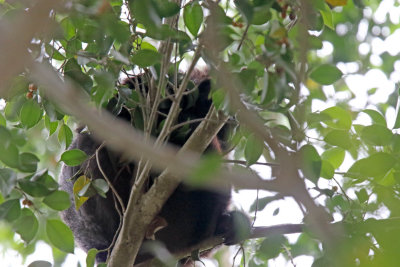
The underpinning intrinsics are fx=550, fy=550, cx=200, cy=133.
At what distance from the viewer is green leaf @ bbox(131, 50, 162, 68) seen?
2.32m

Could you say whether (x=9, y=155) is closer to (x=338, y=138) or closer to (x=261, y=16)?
(x=261, y=16)

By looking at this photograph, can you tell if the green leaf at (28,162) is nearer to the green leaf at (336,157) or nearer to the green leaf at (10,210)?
the green leaf at (10,210)

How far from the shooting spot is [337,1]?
246 centimetres

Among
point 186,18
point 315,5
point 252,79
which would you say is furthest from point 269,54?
point 186,18

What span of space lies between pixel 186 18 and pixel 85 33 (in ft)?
1.46

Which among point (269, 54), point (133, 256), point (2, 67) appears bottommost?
point (133, 256)

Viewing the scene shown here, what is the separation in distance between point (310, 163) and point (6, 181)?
1.16 meters

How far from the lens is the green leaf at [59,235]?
2.24 metres

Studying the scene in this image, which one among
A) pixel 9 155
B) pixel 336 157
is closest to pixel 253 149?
pixel 336 157

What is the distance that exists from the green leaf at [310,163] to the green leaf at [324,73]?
0.29 meters

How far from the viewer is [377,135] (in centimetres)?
241

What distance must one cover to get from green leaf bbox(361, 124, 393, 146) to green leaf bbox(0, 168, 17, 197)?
1465 mm

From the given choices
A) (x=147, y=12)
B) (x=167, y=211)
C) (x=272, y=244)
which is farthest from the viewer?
(x=167, y=211)

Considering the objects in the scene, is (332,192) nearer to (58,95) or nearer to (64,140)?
(64,140)
